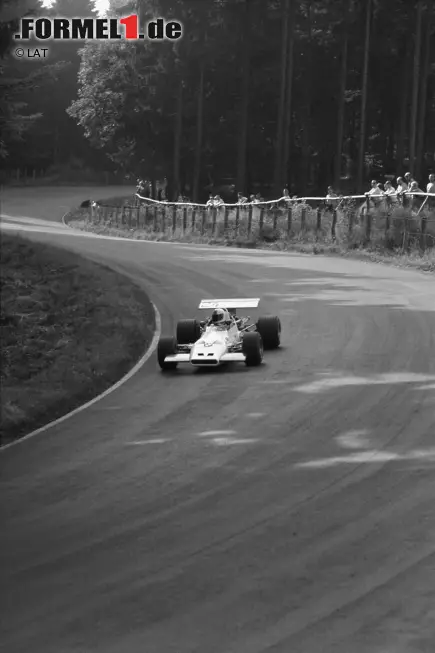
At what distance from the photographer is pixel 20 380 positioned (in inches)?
790

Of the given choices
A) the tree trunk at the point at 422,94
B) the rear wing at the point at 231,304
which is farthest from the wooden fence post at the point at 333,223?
the tree trunk at the point at 422,94

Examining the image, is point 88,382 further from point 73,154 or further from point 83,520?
point 73,154

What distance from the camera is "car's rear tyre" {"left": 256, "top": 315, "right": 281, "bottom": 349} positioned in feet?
64.8

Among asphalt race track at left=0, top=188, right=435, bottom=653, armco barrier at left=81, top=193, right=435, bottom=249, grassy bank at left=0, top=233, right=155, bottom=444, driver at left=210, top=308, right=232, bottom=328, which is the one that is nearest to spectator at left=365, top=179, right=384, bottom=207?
armco barrier at left=81, top=193, right=435, bottom=249

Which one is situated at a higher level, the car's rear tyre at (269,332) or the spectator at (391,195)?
the spectator at (391,195)

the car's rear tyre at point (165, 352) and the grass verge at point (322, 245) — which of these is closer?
the car's rear tyre at point (165, 352)

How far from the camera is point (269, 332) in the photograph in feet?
64.8

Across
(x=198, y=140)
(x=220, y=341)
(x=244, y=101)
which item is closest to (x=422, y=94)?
(x=244, y=101)

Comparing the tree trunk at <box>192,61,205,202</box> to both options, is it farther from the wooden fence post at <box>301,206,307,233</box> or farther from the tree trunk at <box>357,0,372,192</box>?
the wooden fence post at <box>301,206,307,233</box>

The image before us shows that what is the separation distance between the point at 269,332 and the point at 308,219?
2011 cm

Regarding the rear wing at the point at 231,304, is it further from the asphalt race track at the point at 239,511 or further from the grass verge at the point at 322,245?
the grass verge at the point at 322,245

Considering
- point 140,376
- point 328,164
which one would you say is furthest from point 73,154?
point 140,376

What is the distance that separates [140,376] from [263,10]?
47564mm

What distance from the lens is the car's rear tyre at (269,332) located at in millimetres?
19750
